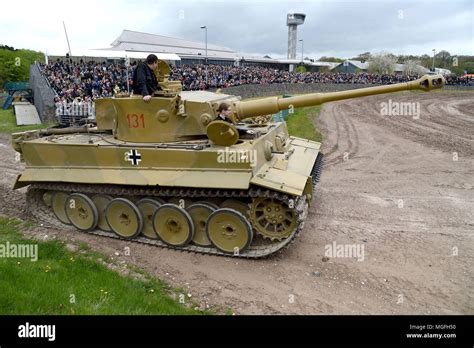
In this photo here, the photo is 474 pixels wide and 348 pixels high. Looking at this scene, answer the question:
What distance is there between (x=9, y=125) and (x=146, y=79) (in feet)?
58.7

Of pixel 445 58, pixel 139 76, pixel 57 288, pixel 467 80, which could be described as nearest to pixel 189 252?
pixel 57 288

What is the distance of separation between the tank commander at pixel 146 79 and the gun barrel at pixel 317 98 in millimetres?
1932

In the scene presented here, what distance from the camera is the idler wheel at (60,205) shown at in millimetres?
9734

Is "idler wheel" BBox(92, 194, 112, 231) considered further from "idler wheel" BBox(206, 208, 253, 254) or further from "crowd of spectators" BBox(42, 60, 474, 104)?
"idler wheel" BBox(206, 208, 253, 254)

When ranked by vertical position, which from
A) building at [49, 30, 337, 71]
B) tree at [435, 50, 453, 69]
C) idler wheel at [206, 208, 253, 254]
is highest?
tree at [435, 50, 453, 69]

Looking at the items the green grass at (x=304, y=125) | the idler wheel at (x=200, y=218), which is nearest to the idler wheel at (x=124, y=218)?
the idler wheel at (x=200, y=218)

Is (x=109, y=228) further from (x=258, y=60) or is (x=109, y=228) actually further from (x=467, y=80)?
(x=258, y=60)

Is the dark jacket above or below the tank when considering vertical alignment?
above

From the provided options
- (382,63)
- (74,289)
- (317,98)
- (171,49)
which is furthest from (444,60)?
(74,289)

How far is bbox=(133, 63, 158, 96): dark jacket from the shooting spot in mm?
9070

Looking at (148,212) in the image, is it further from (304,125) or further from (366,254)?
(304,125)

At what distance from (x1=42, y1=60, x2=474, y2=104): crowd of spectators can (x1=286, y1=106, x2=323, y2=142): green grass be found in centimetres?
831

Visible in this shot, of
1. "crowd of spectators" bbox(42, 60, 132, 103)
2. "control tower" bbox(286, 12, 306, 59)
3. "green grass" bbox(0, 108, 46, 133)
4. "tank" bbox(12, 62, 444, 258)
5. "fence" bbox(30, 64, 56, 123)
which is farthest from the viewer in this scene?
"control tower" bbox(286, 12, 306, 59)

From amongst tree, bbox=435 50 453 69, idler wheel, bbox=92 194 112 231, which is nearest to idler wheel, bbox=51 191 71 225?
idler wheel, bbox=92 194 112 231
